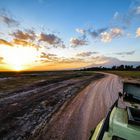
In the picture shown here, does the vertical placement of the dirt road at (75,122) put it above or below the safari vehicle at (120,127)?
below

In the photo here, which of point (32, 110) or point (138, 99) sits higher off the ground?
point (138, 99)

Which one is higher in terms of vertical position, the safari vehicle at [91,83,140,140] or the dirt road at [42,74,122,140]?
the safari vehicle at [91,83,140,140]

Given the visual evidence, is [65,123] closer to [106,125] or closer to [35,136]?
[35,136]

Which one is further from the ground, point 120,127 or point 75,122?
point 120,127

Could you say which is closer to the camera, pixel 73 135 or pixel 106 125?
pixel 106 125

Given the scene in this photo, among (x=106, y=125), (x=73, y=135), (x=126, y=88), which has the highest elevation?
(x=126, y=88)

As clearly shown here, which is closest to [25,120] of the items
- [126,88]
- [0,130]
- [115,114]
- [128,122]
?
[0,130]

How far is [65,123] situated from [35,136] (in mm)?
1716

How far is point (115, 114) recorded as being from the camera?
11.2 ft

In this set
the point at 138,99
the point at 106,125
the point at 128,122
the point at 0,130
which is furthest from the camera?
the point at 0,130

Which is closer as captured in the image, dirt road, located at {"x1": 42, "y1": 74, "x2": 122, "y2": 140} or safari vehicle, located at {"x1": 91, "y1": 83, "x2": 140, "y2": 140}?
safari vehicle, located at {"x1": 91, "y1": 83, "x2": 140, "y2": 140}

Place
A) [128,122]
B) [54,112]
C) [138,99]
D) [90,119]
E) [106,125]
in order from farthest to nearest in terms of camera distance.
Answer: [54,112] < [90,119] < [138,99] < [106,125] < [128,122]

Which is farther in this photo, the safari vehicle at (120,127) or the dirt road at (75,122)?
the dirt road at (75,122)

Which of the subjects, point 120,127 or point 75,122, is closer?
point 120,127
